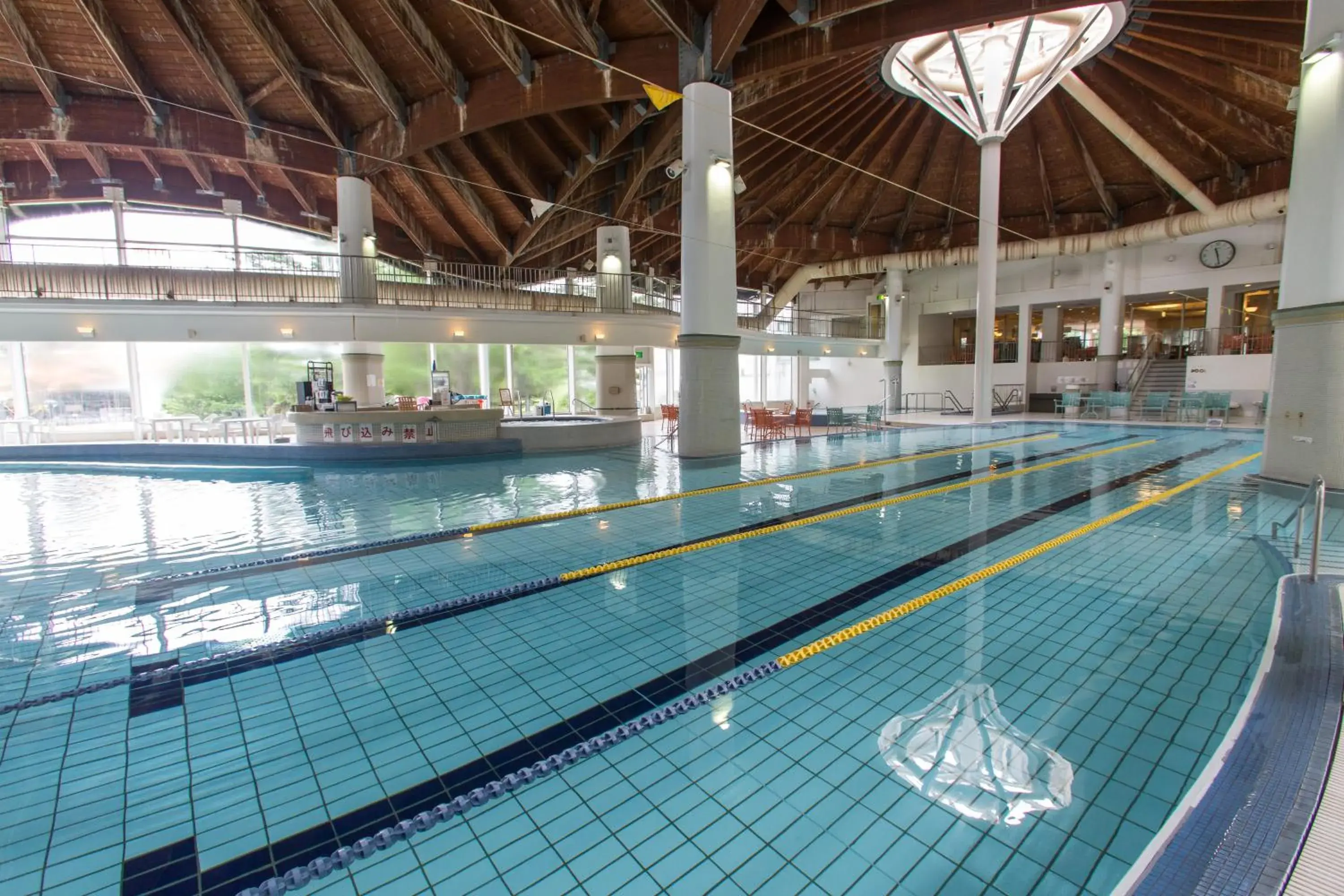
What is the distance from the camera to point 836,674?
292 centimetres

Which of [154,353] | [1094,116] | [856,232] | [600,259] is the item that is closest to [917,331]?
[856,232]

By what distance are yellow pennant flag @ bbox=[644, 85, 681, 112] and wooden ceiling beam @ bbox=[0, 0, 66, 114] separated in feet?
28.3

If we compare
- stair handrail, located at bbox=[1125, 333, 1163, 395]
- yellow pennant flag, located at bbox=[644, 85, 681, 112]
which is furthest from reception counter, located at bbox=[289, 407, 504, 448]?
stair handrail, located at bbox=[1125, 333, 1163, 395]

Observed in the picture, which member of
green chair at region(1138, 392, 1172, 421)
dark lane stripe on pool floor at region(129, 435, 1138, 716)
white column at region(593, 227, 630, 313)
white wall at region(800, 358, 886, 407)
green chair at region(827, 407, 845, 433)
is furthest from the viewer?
white wall at region(800, 358, 886, 407)

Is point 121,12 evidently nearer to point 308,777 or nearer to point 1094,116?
point 308,777

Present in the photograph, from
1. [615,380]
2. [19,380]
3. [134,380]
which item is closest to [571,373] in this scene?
[615,380]

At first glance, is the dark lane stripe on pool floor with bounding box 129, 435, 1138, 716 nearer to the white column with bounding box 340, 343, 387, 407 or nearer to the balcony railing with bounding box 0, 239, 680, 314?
the balcony railing with bounding box 0, 239, 680, 314

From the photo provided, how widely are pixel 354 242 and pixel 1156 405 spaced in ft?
68.7

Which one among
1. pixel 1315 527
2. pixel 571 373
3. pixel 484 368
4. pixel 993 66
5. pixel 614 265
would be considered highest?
pixel 993 66

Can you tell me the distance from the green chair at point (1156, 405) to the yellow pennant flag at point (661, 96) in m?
15.4

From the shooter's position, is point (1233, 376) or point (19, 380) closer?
point (19, 380)

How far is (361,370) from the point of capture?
14.0 m

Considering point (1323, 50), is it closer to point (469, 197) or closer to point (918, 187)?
point (918, 187)

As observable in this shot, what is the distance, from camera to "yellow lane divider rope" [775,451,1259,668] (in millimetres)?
3174
